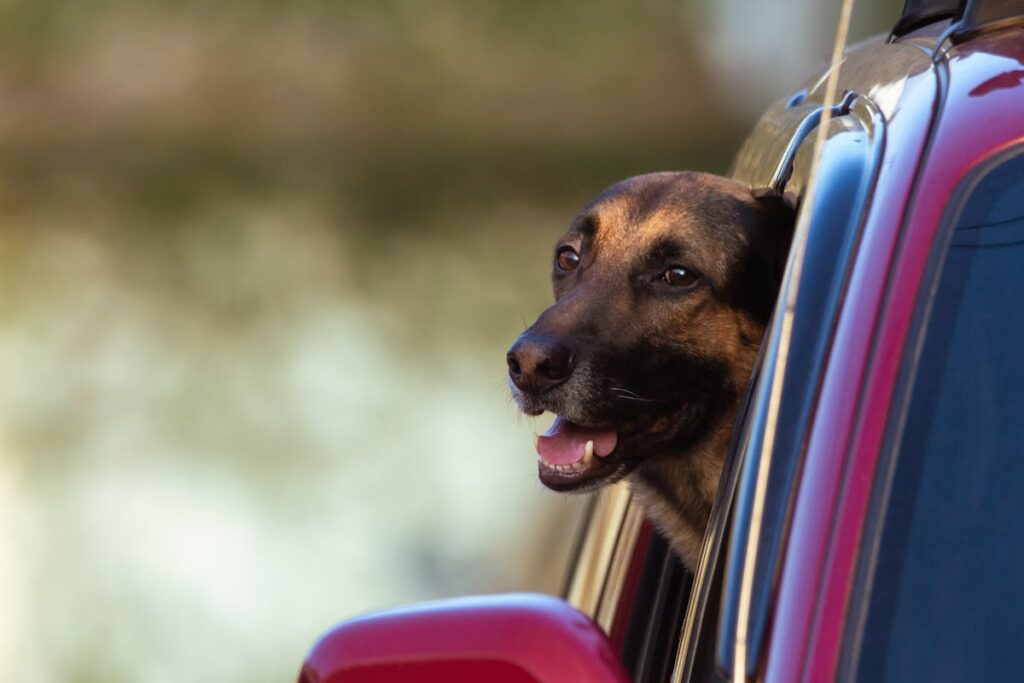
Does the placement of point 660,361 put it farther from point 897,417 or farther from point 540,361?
point 897,417

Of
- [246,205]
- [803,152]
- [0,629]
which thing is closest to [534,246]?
[246,205]

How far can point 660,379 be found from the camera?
3.05m

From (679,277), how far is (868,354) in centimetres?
149

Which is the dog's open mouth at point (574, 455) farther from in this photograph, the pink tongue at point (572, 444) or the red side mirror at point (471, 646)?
the red side mirror at point (471, 646)

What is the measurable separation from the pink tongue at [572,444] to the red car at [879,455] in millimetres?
1065

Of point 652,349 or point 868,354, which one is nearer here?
point 868,354

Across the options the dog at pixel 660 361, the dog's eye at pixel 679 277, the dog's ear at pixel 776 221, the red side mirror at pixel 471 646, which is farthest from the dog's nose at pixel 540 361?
the red side mirror at pixel 471 646

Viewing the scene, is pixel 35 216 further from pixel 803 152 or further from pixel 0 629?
pixel 803 152

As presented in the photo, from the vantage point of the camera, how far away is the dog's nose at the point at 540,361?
2996 mm

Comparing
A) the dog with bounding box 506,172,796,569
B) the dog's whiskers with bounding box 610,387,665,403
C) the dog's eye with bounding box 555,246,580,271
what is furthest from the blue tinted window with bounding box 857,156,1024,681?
the dog's eye with bounding box 555,246,580,271

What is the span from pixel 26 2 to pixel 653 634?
974cm

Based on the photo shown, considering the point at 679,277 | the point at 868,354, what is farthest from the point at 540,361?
the point at 868,354

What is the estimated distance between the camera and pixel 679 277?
→ 3146mm

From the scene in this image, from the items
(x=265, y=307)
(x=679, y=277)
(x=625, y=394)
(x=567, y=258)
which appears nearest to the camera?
(x=625, y=394)
